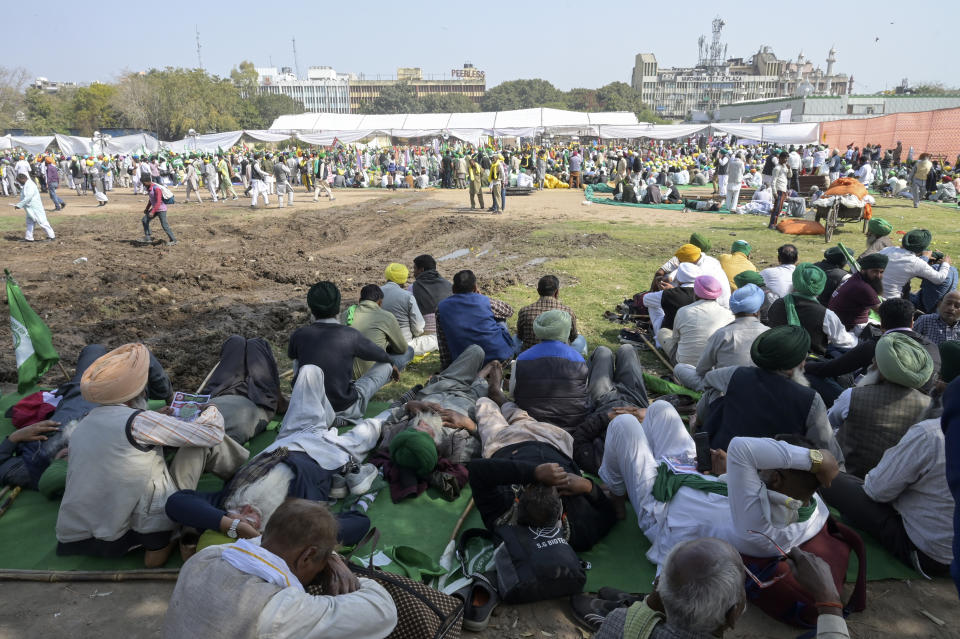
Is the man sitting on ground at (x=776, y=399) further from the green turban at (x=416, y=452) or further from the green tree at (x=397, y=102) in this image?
the green tree at (x=397, y=102)

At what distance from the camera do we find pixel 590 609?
2850mm

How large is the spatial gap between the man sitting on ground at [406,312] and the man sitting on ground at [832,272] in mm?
4404

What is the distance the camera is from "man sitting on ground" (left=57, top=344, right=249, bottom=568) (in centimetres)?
309

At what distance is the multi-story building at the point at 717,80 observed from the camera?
5017 inches

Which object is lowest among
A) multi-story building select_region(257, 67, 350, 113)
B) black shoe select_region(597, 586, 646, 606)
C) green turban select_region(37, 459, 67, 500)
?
black shoe select_region(597, 586, 646, 606)

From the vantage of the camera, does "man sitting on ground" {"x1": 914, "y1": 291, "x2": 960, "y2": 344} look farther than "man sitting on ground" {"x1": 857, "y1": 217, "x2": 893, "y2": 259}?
No

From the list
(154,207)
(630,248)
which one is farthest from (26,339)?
(630,248)

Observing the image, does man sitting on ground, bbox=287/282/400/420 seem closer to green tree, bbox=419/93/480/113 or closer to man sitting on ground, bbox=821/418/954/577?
man sitting on ground, bbox=821/418/954/577

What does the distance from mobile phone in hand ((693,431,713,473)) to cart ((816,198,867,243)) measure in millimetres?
10864

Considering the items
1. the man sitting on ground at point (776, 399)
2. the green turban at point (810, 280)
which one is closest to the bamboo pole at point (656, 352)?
the green turban at point (810, 280)

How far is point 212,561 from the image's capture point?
186 cm

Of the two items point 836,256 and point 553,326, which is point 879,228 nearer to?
point 836,256

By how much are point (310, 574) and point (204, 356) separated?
17.1ft

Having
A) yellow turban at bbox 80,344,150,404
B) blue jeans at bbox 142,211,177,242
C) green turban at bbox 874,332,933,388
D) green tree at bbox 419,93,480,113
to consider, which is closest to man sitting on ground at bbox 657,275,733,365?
green turban at bbox 874,332,933,388
